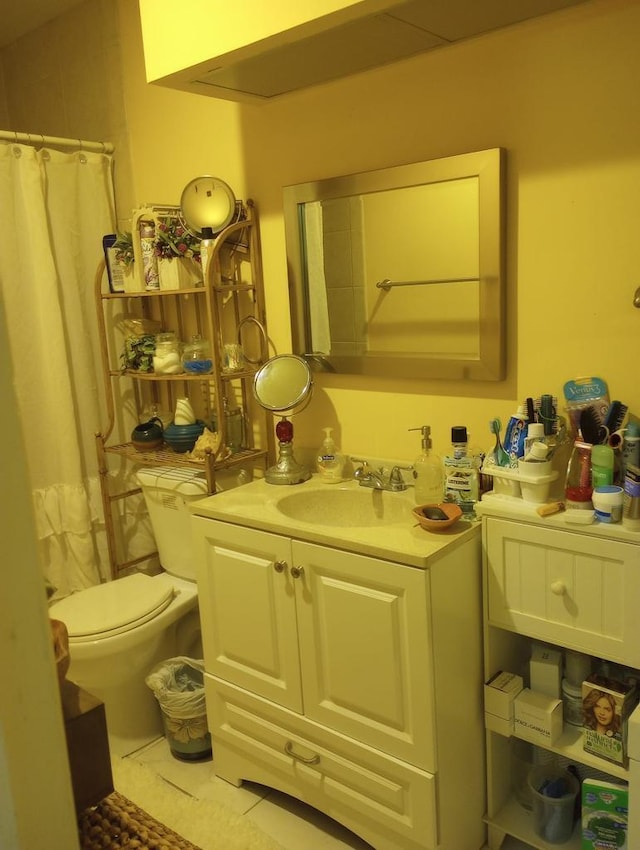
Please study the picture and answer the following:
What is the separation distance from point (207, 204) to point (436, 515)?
125 cm

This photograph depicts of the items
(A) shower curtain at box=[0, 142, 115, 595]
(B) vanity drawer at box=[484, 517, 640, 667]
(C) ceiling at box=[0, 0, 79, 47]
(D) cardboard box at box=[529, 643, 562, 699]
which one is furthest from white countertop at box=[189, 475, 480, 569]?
(C) ceiling at box=[0, 0, 79, 47]

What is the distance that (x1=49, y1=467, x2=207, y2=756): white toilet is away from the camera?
2.14 meters

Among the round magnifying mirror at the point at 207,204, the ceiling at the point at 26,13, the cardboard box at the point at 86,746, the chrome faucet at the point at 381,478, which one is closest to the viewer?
the cardboard box at the point at 86,746

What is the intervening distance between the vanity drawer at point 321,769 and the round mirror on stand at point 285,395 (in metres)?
0.62

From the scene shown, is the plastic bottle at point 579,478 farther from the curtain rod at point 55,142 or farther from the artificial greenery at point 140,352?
the curtain rod at point 55,142

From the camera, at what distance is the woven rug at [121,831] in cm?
88

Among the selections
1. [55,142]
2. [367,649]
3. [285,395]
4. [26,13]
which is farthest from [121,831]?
[26,13]

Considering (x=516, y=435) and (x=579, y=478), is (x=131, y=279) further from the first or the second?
(x=579, y=478)

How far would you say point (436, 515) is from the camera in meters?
1.68

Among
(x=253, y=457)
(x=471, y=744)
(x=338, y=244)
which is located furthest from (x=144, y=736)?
(x=338, y=244)

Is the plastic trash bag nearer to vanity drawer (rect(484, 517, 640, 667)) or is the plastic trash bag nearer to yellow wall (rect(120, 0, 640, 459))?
yellow wall (rect(120, 0, 640, 459))

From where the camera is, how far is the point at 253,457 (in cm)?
236

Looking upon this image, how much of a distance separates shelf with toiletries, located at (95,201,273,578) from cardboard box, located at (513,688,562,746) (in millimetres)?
1056

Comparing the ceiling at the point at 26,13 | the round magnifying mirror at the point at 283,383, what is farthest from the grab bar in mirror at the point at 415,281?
the ceiling at the point at 26,13
